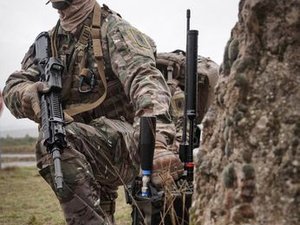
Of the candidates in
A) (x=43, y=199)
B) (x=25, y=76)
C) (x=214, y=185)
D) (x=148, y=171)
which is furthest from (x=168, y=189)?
(x=43, y=199)

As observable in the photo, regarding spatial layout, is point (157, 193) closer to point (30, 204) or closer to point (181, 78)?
point (181, 78)

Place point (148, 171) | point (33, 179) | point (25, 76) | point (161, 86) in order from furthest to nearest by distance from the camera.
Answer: point (33, 179), point (25, 76), point (161, 86), point (148, 171)

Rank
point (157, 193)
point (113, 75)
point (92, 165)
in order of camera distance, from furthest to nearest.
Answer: point (113, 75)
point (92, 165)
point (157, 193)

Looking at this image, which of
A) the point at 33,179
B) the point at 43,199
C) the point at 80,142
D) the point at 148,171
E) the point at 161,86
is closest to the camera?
the point at 148,171

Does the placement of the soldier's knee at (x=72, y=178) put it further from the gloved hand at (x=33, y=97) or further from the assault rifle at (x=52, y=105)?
the gloved hand at (x=33, y=97)

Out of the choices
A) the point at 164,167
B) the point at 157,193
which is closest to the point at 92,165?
the point at 164,167

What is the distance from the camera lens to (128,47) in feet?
12.4

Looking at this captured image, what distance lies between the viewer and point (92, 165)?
390cm

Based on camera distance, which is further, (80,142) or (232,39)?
(80,142)

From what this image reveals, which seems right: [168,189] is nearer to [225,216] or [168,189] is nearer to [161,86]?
[225,216]

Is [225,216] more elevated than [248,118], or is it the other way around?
[248,118]

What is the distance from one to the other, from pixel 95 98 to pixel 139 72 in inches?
23.0

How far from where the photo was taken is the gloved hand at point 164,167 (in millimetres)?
2457

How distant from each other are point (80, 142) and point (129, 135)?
341 mm
